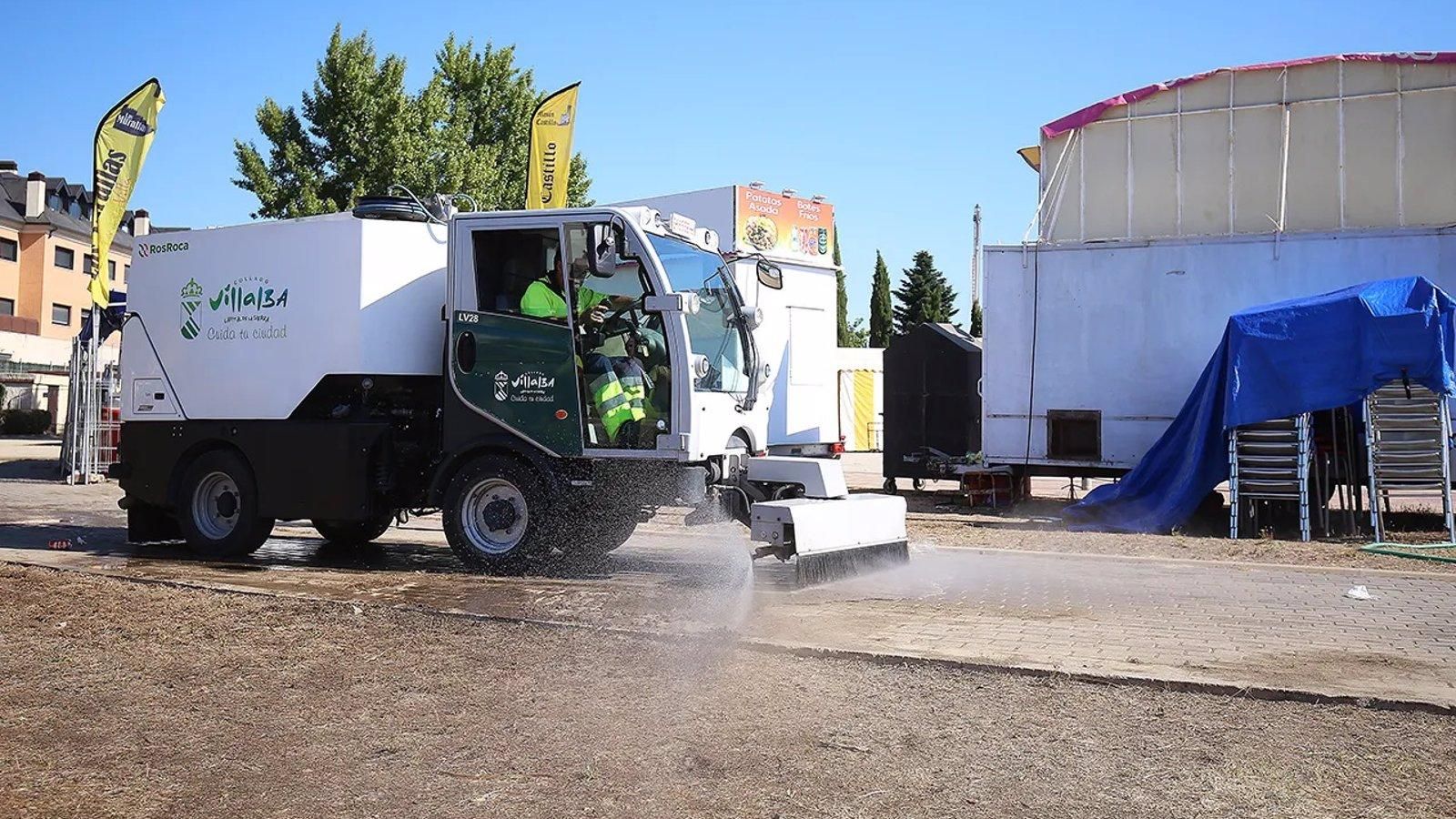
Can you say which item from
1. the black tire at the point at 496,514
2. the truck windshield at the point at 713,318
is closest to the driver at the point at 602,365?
the truck windshield at the point at 713,318

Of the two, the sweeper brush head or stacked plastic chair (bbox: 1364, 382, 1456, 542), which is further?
stacked plastic chair (bbox: 1364, 382, 1456, 542)

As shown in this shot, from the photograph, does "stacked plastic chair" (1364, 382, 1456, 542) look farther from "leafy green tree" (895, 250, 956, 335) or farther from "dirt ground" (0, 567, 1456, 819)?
"leafy green tree" (895, 250, 956, 335)

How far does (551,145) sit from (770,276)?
523 inches

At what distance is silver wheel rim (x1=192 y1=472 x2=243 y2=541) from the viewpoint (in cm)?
1089

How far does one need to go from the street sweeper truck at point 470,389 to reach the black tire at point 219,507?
18 mm

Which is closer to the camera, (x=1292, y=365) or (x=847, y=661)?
(x=847, y=661)

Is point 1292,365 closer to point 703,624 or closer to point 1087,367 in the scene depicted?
point 1087,367

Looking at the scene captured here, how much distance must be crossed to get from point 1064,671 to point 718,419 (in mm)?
4138

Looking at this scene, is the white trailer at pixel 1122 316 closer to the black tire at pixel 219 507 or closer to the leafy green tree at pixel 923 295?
the black tire at pixel 219 507

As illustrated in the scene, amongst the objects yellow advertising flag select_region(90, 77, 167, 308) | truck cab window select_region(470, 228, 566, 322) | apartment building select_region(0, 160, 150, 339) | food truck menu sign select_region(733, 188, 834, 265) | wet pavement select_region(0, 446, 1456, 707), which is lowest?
wet pavement select_region(0, 446, 1456, 707)

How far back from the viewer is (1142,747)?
14.8ft

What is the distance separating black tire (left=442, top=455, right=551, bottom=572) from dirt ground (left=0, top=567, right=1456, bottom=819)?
9.59ft

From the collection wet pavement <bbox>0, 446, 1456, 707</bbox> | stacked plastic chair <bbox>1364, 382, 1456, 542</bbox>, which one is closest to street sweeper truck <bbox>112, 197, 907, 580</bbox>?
wet pavement <bbox>0, 446, 1456, 707</bbox>

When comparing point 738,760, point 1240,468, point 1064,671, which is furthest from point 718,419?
point 1240,468
